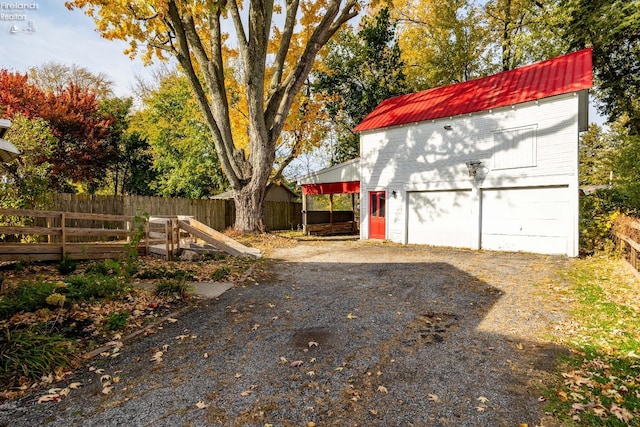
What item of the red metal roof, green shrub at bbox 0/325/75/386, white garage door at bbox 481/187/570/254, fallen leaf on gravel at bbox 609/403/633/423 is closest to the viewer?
fallen leaf on gravel at bbox 609/403/633/423

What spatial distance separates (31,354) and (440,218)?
43.4ft

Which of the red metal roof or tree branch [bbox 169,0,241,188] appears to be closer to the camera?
the red metal roof

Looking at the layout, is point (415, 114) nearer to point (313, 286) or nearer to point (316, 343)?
point (313, 286)

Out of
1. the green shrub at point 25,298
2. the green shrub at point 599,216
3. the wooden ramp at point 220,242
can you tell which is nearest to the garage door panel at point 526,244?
the green shrub at point 599,216

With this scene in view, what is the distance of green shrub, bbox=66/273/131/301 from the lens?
528 centimetres

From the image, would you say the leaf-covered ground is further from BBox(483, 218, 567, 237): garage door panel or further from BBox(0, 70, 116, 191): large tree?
BBox(0, 70, 116, 191): large tree

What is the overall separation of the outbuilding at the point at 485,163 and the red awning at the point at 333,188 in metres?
1.72

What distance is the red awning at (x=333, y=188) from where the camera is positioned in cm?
1823

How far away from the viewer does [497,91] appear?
519 inches

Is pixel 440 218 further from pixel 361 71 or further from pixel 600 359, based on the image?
pixel 361 71

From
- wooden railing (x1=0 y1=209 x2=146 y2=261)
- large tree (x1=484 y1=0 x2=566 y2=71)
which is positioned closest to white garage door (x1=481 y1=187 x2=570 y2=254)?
large tree (x1=484 y1=0 x2=566 y2=71)

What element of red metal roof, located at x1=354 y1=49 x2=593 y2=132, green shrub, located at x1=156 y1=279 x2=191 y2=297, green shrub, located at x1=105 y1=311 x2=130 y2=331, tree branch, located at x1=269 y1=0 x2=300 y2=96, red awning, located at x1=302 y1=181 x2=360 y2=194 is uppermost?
tree branch, located at x1=269 y1=0 x2=300 y2=96

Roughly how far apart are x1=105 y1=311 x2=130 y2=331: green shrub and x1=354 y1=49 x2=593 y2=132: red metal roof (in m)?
13.0

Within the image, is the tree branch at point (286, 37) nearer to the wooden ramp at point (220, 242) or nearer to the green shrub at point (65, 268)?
the wooden ramp at point (220, 242)
